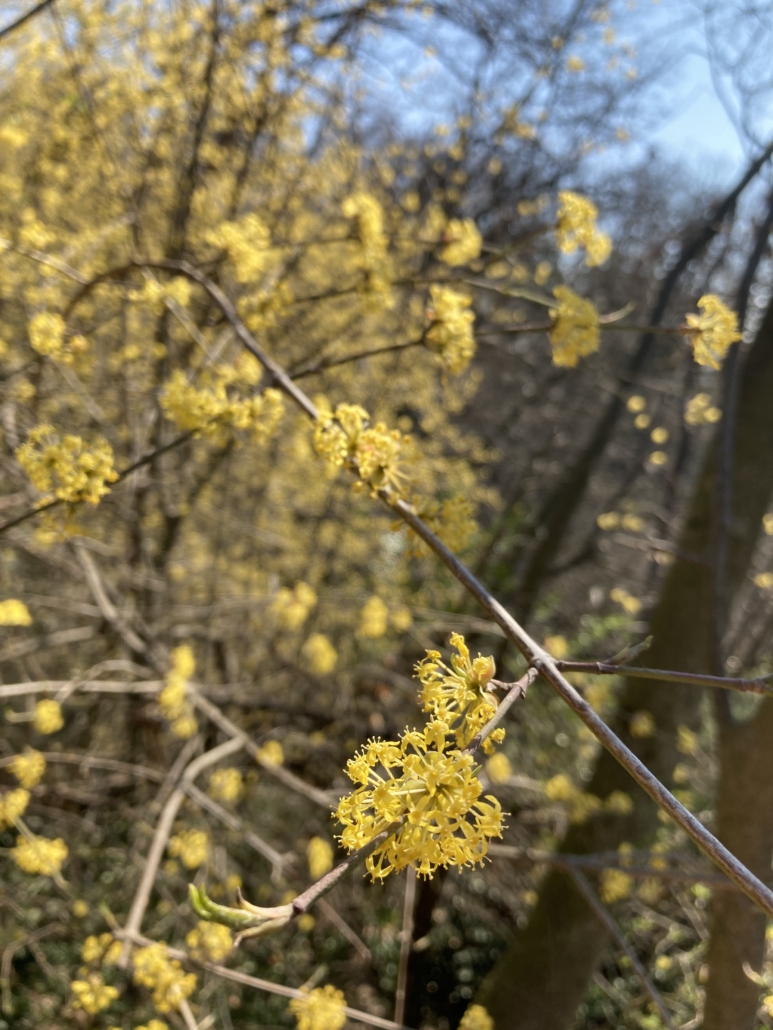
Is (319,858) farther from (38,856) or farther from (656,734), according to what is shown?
(656,734)

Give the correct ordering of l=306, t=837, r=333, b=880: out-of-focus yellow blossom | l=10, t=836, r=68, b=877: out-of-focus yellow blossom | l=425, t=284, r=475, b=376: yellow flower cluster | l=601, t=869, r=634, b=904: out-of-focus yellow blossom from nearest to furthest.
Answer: l=425, t=284, r=475, b=376: yellow flower cluster, l=10, t=836, r=68, b=877: out-of-focus yellow blossom, l=601, t=869, r=634, b=904: out-of-focus yellow blossom, l=306, t=837, r=333, b=880: out-of-focus yellow blossom

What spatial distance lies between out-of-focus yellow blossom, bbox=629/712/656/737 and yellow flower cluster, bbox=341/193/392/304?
2441 mm

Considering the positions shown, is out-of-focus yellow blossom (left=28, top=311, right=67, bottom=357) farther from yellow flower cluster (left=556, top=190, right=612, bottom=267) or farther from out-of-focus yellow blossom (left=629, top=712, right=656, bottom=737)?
out-of-focus yellow blossom (left=629, top=712, right=656, bottom=737)

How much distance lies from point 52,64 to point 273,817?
6103mm

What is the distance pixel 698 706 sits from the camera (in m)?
3.29

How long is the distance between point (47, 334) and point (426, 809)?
1.84m

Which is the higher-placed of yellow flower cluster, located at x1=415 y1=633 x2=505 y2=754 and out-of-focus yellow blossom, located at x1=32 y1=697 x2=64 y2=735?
yellow flower cluster, located at x1=415 y1=633 x2=505 y2=754

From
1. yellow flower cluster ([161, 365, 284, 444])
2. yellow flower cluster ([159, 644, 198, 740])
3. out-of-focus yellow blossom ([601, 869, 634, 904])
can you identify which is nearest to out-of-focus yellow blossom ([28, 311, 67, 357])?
yellow flower cluster ([161, 365, 284, 444])

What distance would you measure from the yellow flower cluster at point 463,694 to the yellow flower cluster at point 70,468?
2.85 feet

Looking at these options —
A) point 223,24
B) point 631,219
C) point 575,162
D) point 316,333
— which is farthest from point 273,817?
point 631,219

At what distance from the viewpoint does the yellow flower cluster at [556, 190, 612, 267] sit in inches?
79.9

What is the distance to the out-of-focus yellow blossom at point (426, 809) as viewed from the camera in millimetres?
836

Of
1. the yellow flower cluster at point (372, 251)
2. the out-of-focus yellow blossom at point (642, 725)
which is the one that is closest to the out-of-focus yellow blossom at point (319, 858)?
the out-of-focus yellow blossom at point (642, 725)

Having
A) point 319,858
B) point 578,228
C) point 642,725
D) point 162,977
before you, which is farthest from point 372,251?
point 319,858
